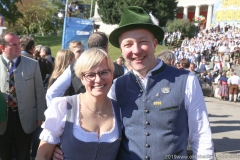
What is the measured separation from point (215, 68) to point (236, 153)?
1413cm

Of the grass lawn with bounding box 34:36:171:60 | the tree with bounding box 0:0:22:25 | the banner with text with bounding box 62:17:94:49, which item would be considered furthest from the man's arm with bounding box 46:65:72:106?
the tree with bounding box 0:0:22:25

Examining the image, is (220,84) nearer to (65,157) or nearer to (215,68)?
(215,68)

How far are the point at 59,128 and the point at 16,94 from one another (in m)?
1.99

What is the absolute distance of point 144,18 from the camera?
2016 mm

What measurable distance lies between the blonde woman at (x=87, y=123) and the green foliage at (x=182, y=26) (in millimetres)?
30559

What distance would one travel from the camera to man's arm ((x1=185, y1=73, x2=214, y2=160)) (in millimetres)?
1899

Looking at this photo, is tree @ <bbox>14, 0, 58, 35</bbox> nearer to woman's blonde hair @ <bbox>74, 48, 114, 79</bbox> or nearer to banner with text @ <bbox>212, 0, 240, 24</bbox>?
banner with text @ <bbox>212, 0, 240, 24</bbox>

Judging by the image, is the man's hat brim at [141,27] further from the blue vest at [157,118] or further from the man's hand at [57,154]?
the man's hand at [57,154]

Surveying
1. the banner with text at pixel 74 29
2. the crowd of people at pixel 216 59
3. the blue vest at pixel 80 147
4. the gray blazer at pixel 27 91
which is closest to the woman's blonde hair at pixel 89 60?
the blue vest at pixel 80 147

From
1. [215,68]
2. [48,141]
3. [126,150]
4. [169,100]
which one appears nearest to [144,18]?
[169,100]

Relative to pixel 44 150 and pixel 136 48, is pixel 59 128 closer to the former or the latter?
pixel 44 150

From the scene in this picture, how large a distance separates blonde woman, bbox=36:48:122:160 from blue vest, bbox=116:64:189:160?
0.13 meters

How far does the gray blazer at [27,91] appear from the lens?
3723 millimetres

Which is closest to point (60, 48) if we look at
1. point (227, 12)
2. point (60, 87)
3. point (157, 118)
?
point (227, 12)
